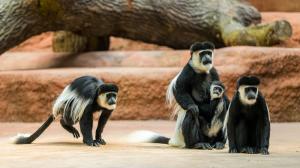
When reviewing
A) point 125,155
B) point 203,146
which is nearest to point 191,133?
point 203,146

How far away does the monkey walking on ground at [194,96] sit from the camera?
6.39 meters

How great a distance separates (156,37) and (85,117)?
4505mm

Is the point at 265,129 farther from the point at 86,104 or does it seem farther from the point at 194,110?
the point at 86,104

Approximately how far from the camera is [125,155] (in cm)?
546

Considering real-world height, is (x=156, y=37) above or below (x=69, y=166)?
above

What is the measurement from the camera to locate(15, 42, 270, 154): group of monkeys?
5789 mm

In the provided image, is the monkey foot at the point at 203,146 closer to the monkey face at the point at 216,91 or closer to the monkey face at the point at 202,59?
the monkey face at the point at 216,91

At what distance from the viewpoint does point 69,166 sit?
15.5 feet

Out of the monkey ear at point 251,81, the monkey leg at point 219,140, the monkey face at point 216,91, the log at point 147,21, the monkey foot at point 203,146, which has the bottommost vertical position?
the monkey foot at point 203,146

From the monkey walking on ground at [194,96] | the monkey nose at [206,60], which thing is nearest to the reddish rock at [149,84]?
the monkey walking on ground at [194,96]

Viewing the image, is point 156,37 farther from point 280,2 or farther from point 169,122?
point 280,2

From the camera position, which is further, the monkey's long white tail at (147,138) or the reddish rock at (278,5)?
the reddish rock at (278,5)

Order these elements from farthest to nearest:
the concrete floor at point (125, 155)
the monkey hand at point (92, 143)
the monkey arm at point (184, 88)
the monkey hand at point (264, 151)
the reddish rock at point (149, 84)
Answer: the reddish rock at point (149, 84) < the monkey hand at point (92, 143) < the monkey arm at point (184, 88) < the monkey hand at point (264, 151) < the concrete floor at point (125, 155)

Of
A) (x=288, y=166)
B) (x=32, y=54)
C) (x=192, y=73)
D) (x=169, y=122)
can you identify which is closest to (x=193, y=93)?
(x=192, y=73)
